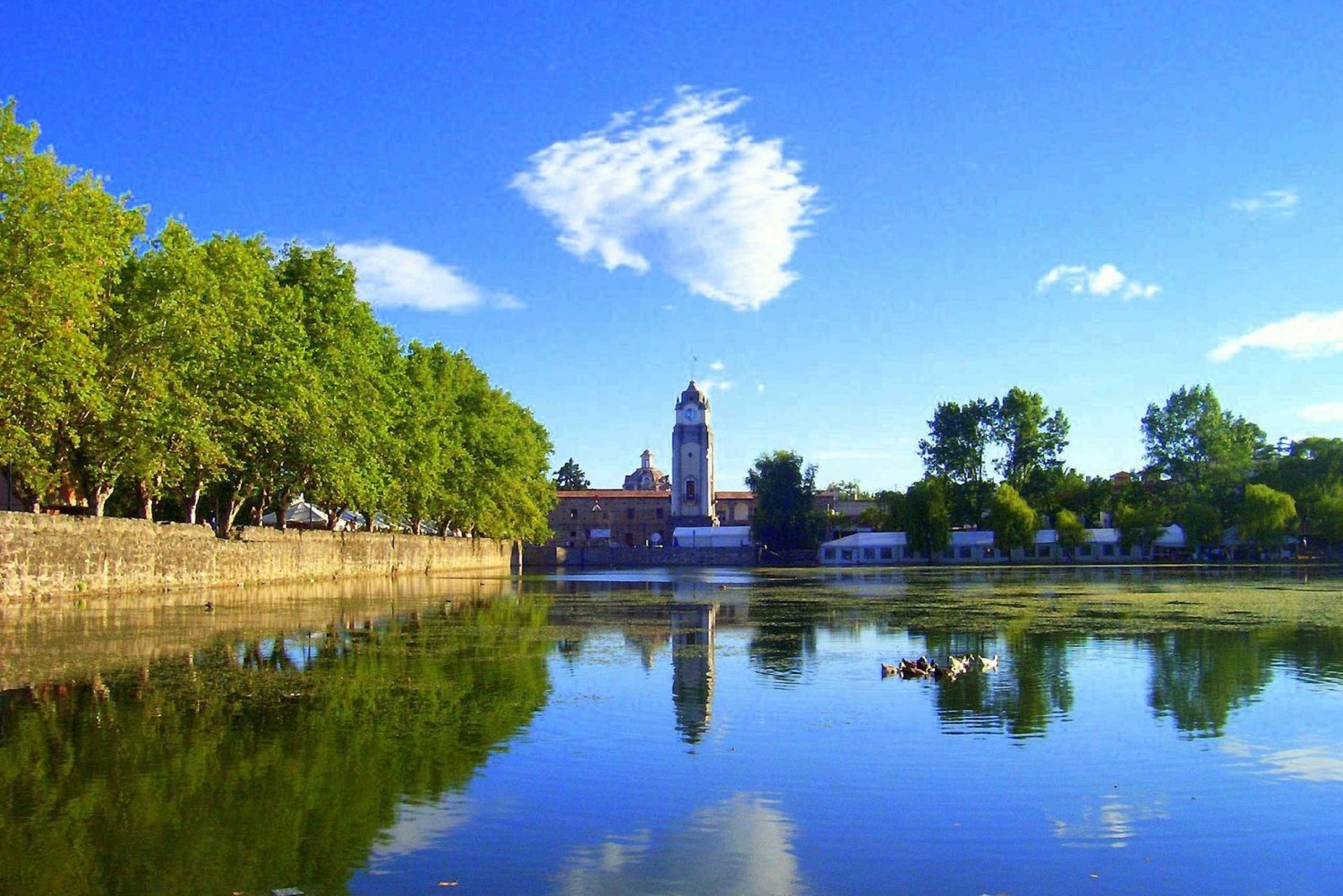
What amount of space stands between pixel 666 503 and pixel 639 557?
4348cm

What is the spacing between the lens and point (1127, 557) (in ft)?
322

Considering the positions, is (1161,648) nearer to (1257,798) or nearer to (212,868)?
(1257,798)

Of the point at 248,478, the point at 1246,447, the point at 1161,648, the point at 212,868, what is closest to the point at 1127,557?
the point at 1246,447

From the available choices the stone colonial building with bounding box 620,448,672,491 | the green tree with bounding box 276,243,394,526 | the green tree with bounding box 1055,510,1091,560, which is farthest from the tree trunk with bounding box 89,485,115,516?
the stone colonial building with bounding box 620,448,672,491

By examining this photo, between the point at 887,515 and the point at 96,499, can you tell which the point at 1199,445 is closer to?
the point at 887,515

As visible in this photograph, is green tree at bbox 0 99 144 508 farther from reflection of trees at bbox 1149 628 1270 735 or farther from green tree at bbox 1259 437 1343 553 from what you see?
green tree at bbox 1259 437 1343 553

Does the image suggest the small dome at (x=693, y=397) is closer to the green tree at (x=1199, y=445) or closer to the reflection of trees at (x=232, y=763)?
the green tree at (x=1199, y=445)

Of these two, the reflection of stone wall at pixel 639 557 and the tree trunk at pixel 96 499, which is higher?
the tree trunk at pixel 96 499

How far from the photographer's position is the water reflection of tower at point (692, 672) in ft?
42.8

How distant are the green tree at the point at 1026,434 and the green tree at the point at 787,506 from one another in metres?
18.4

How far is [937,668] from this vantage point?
16781 mm

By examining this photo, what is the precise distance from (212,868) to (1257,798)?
782 cm

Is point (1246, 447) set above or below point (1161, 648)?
above

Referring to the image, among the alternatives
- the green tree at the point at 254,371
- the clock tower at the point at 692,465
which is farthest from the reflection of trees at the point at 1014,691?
the clock tower at the point at 692,465
